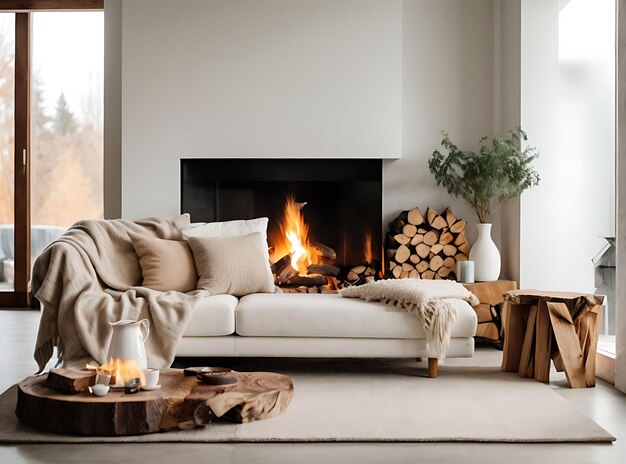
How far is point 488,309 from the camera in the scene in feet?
16.8

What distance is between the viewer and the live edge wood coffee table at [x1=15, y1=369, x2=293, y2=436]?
9.82 ft

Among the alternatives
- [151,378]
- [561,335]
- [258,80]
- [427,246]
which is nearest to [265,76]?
[258,80]

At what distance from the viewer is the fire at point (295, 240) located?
5840 millimetres

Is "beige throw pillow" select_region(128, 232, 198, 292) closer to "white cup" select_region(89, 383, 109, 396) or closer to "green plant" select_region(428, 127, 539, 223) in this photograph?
"white cup" select_region(89, 383, 109, 396)

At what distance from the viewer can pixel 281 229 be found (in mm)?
5906

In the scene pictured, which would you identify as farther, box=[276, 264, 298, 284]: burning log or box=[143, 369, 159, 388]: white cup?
box=[276, 264, 298, 284]: burning log

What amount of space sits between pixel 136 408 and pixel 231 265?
5.05 ft

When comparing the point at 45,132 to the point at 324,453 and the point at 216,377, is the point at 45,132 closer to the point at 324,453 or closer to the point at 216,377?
the point at 216,377

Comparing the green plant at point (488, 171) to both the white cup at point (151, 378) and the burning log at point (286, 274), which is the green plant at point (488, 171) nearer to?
the burning log at point (286, 274)

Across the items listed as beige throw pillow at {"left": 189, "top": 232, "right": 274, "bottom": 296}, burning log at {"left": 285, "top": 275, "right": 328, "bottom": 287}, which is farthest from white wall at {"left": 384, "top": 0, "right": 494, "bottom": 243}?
beige throw pillow at {"left": 189, "top": 232, "right": 274, "bottom": 296}

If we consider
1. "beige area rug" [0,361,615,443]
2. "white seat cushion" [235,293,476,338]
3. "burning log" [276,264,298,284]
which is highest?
"burning log" [276,264,298,284]

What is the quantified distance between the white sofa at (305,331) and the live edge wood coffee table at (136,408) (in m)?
0.85

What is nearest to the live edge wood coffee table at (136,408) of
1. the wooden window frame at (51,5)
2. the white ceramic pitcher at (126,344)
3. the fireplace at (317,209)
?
the white ceramic pitcher at (126,344)

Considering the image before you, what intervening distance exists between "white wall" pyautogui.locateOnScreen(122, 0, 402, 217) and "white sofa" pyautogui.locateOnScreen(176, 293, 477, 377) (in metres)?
1.80
